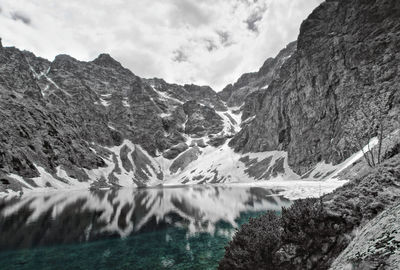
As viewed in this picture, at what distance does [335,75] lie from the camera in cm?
11238

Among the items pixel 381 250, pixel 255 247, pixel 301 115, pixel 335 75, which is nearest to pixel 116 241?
pixel 255 247

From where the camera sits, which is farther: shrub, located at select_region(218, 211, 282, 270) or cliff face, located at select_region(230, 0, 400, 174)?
cliff face, located at select_region(230, 0, 400, 174)

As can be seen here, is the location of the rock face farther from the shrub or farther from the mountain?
the mountain

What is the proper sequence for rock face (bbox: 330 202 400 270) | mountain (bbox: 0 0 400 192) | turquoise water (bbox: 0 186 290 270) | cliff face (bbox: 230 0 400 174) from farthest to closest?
mountain (bbox: 0 0 400 192) → cliff face (bbox: 230 0 400 174) → turquoise water (bbox: 0 186 290 270) → rock face (bbox: 330 202 400 270)

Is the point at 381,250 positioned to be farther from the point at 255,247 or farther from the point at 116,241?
the point at 116,241

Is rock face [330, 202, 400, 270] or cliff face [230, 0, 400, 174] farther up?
cliff face [230, 0, 400, 174]

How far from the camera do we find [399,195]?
25.7 feet

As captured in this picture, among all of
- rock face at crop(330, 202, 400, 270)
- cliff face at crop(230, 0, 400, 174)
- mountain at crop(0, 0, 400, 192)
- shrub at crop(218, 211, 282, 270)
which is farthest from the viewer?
mountain at crop(0, 0, 400, 192)

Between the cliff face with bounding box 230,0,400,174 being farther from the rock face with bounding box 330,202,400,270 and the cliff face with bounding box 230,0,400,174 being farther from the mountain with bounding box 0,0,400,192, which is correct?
the rock face with bounding box 330,202,400,270

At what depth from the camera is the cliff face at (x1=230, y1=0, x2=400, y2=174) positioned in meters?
89.6

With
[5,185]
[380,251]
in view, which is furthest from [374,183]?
[5,185]

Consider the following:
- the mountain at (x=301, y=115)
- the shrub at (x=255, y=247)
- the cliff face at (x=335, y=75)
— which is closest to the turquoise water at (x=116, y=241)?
the shrub at (x=255, y=247)

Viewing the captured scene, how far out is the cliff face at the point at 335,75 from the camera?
3529 inches

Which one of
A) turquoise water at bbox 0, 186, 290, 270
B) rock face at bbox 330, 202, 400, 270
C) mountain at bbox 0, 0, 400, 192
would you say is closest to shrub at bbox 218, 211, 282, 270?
turquoise water at bbox 0, 186, 290, 270
